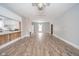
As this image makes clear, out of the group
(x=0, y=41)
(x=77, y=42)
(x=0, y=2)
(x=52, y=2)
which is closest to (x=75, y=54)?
(x=77, y=42)

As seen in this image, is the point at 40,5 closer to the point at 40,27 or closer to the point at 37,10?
A: the point at 37,10

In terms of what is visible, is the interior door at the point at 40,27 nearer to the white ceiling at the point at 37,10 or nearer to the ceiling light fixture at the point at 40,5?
the white ceiling at the point at 37,10

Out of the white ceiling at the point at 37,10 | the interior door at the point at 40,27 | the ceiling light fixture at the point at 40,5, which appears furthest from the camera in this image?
the interior door at the point at 40,27

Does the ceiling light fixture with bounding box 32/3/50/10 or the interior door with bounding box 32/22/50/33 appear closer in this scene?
the ceiling light fixture with bounding box 32/3/50/10

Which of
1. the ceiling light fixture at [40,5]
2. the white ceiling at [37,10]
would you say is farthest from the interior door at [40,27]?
the ceiling light fixture at [40,5]

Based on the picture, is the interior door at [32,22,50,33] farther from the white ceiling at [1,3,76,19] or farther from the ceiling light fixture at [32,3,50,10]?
the ceiling light fixture at [32,3,50,10]

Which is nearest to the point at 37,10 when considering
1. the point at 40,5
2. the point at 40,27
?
the point at 40,5

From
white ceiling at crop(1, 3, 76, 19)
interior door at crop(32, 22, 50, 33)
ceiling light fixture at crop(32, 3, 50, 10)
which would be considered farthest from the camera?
interior door at crop(32, 22, 50, 33)

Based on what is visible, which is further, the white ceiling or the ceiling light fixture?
the white ceiling

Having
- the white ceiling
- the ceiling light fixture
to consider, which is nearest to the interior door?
the white ceiling

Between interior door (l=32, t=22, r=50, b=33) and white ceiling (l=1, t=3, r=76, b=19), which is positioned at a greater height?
white ceiling (l=1, t=3, r=76, b=19)

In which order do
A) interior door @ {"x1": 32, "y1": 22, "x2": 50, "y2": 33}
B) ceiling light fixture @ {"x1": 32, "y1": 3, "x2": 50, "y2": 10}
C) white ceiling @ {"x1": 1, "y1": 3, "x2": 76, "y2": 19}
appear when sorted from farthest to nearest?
interior door @ {"x1": 32, "y1": 22, "x2": 50, "y2": 33}
white ceiling @ {"x1": 1, "y1": 3, "x2": 76, "y2": 19}
ceiling light fixture @ {"x1": 32, "y1": 3, "x2": 50, "y2": 10}

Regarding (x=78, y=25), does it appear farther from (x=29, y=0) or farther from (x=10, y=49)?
(x=10, y=49)

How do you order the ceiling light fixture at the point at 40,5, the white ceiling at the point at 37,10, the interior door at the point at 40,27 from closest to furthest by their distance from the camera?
the ceiling light fixture at the point at 40,5 → the white ceiling at the point at 37,10 → the interior door at the point at 40,27
